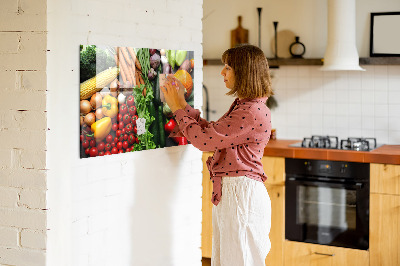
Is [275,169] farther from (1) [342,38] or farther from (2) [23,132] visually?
(2) [23,132]

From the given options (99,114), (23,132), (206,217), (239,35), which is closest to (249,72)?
(99,114)

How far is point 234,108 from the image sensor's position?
2.87m

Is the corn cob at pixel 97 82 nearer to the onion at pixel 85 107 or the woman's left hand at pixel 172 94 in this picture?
the onion at pixel 85 107

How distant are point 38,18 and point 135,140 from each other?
0.75m

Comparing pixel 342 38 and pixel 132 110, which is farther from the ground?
pixel 342 38

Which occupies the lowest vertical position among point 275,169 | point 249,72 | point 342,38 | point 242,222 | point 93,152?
point 242,222

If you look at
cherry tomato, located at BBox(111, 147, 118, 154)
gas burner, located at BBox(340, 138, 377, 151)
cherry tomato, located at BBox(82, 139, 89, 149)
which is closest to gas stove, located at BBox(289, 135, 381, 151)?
gas burner, located at BBox(340, 138, 377, 151)

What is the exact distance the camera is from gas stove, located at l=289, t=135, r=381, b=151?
435 centimetres

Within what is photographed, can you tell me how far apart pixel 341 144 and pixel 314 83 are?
74cm

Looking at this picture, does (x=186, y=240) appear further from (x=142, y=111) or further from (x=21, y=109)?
(x=21, y=109)

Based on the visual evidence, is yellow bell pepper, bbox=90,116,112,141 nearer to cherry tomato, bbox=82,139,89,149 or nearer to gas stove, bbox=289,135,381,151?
cherry tomato, bbox=82,139,89,149

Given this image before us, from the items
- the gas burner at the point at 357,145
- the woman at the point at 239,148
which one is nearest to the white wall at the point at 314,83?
the gas burner at the point at 357,145

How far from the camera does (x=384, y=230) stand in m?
4.10

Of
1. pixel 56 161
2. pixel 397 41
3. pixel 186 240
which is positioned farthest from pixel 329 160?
pixel 56 161
